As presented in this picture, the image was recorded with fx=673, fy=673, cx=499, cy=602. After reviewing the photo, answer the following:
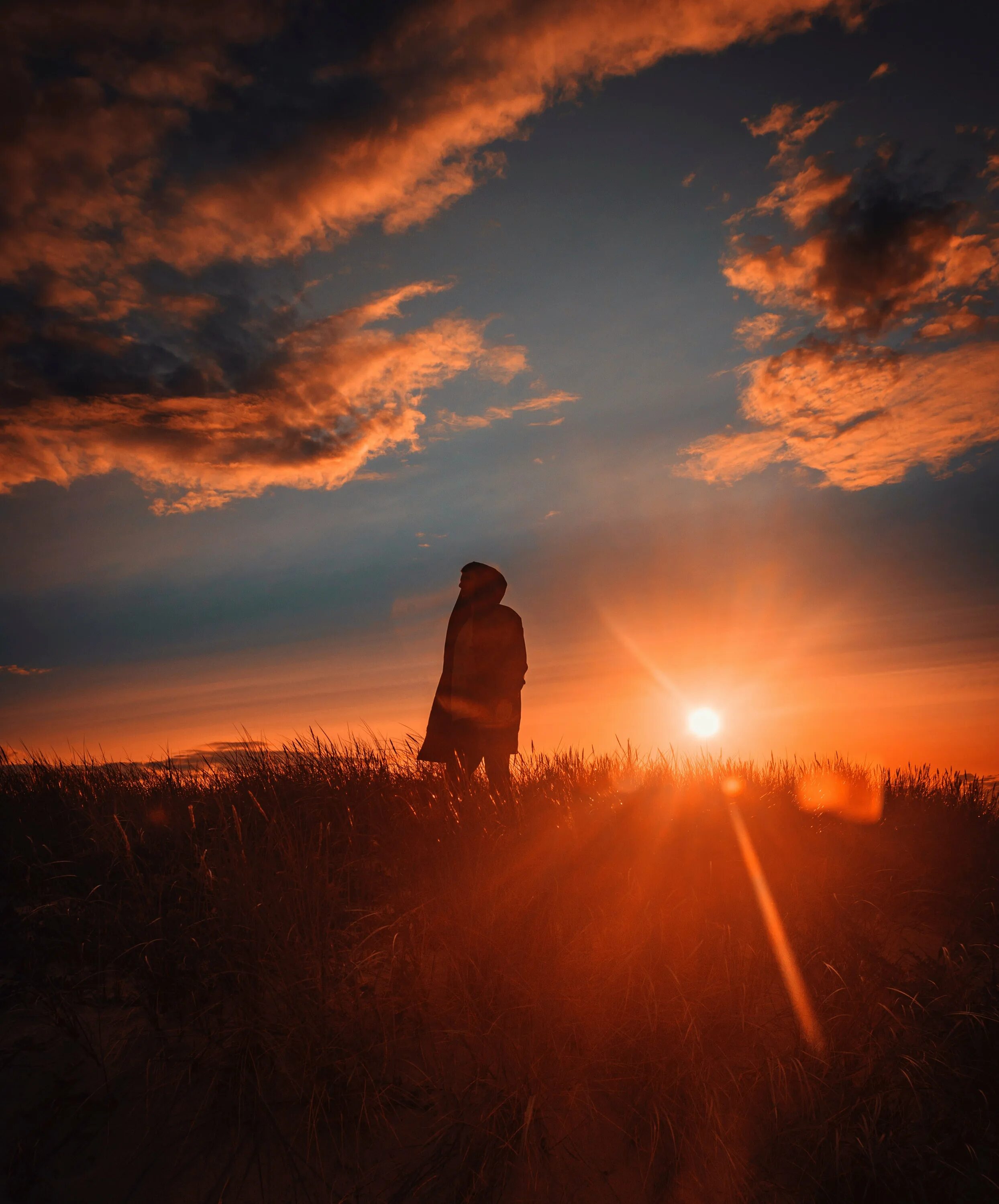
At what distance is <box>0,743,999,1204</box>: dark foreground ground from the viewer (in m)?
2.38

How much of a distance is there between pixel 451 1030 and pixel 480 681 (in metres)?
4.15

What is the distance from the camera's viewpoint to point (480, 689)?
6.66 meters

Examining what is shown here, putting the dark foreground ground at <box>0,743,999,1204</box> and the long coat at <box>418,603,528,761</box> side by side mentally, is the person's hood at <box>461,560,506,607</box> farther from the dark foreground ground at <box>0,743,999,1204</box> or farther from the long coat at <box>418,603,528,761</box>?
the dark foreground ground at <box>0,743,999,1204</box>

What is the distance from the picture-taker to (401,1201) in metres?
2.27

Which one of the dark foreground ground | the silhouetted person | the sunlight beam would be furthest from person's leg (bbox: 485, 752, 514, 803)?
the sunlight beam

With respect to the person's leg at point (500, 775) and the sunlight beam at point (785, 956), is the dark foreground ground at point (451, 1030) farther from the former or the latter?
the person's leg at point (500, 775)

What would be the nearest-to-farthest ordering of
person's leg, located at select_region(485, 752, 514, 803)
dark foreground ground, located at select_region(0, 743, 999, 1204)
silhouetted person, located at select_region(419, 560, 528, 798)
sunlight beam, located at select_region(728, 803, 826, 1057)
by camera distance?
dark foreground ground, located at select_region(0, 743, 999, 1204), sunlight beam, located at select_region(728, 803, 826, 1057), person's leg, located at select_region(485, 752, 514, 803), silhouetted person, located at select_region(419, 560, 528, 798)

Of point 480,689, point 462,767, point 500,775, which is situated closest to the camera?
point 462,767

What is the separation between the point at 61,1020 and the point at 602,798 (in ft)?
13.7

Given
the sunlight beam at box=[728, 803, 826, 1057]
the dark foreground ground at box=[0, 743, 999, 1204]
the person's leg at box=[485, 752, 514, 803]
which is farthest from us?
the person's leg at box=[485, 752, 514, 803]

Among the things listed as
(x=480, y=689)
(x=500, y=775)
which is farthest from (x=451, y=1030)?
(x=480, y=689)

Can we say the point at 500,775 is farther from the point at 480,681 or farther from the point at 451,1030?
the point at 451,1030

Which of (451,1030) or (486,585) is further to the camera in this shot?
(486,585)

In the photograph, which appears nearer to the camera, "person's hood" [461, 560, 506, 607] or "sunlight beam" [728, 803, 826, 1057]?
"sunlight beam" [728, 803, 826, 1057]
